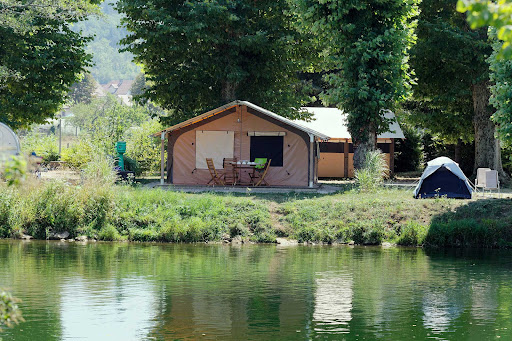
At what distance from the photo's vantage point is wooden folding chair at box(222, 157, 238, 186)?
84.4ft

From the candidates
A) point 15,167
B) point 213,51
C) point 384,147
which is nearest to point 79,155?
point 213,51

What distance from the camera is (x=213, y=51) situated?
94.5ft

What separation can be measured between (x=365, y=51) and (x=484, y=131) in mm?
8335

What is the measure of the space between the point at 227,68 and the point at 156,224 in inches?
393

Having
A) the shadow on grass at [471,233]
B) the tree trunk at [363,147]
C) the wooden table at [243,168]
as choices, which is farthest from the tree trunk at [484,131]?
the shadow on grass at [471,233]

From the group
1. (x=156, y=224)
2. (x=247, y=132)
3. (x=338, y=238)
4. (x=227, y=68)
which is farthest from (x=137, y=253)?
(x=227, y=68)

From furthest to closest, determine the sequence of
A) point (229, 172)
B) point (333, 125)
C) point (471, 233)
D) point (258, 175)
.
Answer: point (333, 125), point (229, 172), point (258, 175), point (471, 233)

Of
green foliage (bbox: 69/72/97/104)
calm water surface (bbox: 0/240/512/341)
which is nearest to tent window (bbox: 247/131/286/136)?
calm water surface (bbox: 0/240/512/341)

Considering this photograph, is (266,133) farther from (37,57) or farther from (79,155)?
(79,155)

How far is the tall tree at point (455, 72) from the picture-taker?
28594mm

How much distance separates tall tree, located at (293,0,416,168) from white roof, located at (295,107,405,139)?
→ 695 cm

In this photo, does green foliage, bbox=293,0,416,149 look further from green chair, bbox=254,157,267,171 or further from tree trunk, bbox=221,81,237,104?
tree trunk, bbox=221,81,237,104

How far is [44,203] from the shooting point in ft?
62.9

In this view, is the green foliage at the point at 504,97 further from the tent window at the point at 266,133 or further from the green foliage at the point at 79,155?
the green foliage at the point at 79,155
